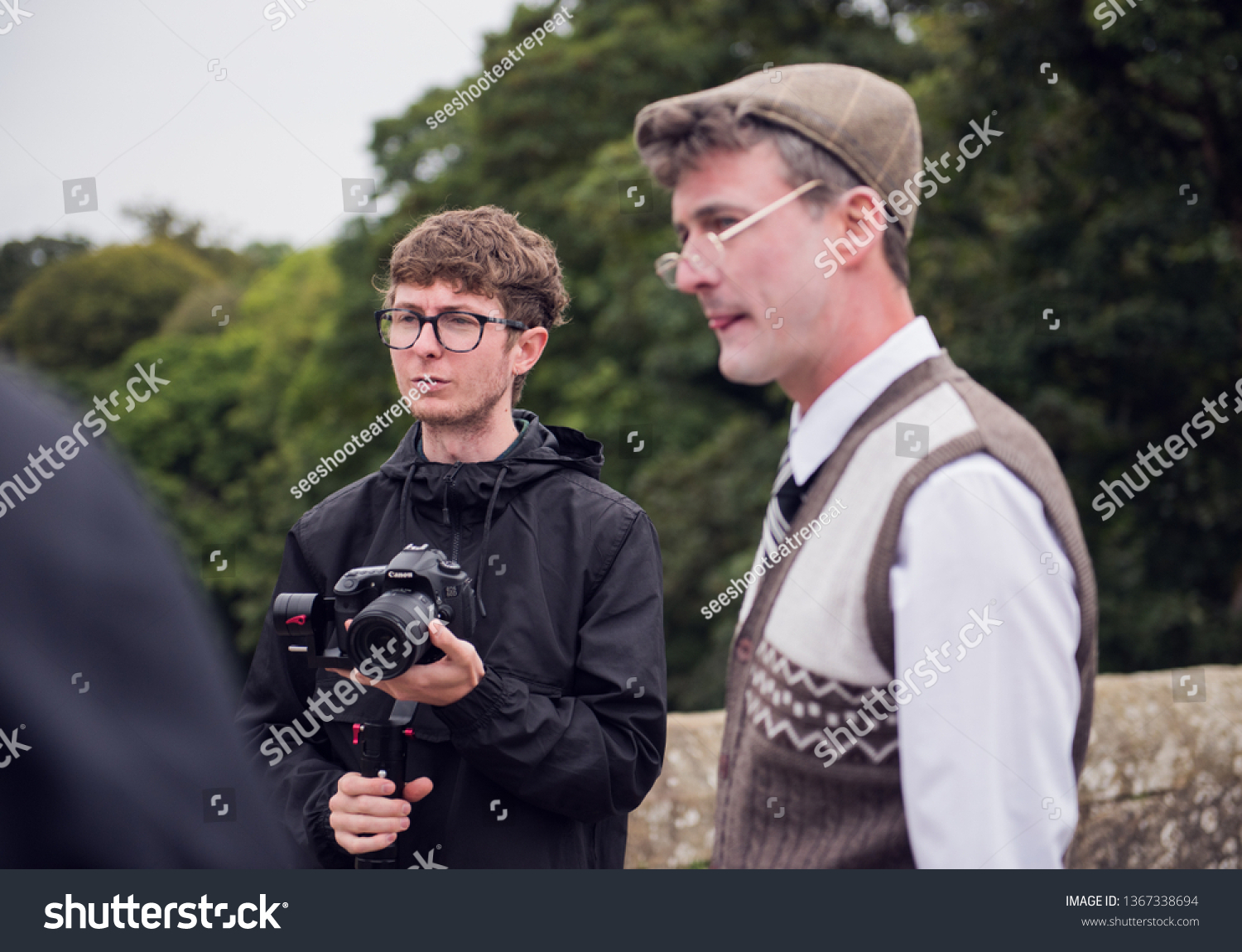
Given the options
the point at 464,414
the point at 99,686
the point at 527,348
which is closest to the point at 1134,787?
the point at 527,348

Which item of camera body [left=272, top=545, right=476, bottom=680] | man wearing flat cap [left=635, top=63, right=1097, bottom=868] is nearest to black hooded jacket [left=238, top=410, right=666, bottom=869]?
camera body [left=272, top=545, right=476, bottom=680]

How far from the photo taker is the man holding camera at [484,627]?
6.94ft

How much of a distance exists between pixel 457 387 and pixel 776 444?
33.2 feet

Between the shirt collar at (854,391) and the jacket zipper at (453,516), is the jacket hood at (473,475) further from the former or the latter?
the shirt collar at (854,391)

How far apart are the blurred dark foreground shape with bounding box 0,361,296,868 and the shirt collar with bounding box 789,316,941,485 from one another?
0.90m

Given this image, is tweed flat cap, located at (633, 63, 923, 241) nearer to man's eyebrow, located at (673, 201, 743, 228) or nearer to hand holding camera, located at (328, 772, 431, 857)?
man's eyebrow, located at (673, 201, 743, 228)

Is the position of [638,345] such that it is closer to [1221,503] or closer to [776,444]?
[776,444]

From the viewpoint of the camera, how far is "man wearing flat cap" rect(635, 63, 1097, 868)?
1.22m

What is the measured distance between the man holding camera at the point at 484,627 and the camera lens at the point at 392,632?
0.15ft

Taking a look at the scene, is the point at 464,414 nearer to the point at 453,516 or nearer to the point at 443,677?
the point at 453,516

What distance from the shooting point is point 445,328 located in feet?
7.99

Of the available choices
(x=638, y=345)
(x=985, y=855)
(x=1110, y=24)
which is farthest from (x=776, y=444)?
(x=985, y=855)

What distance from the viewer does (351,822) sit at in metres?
2.06

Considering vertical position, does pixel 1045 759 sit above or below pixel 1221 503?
above
